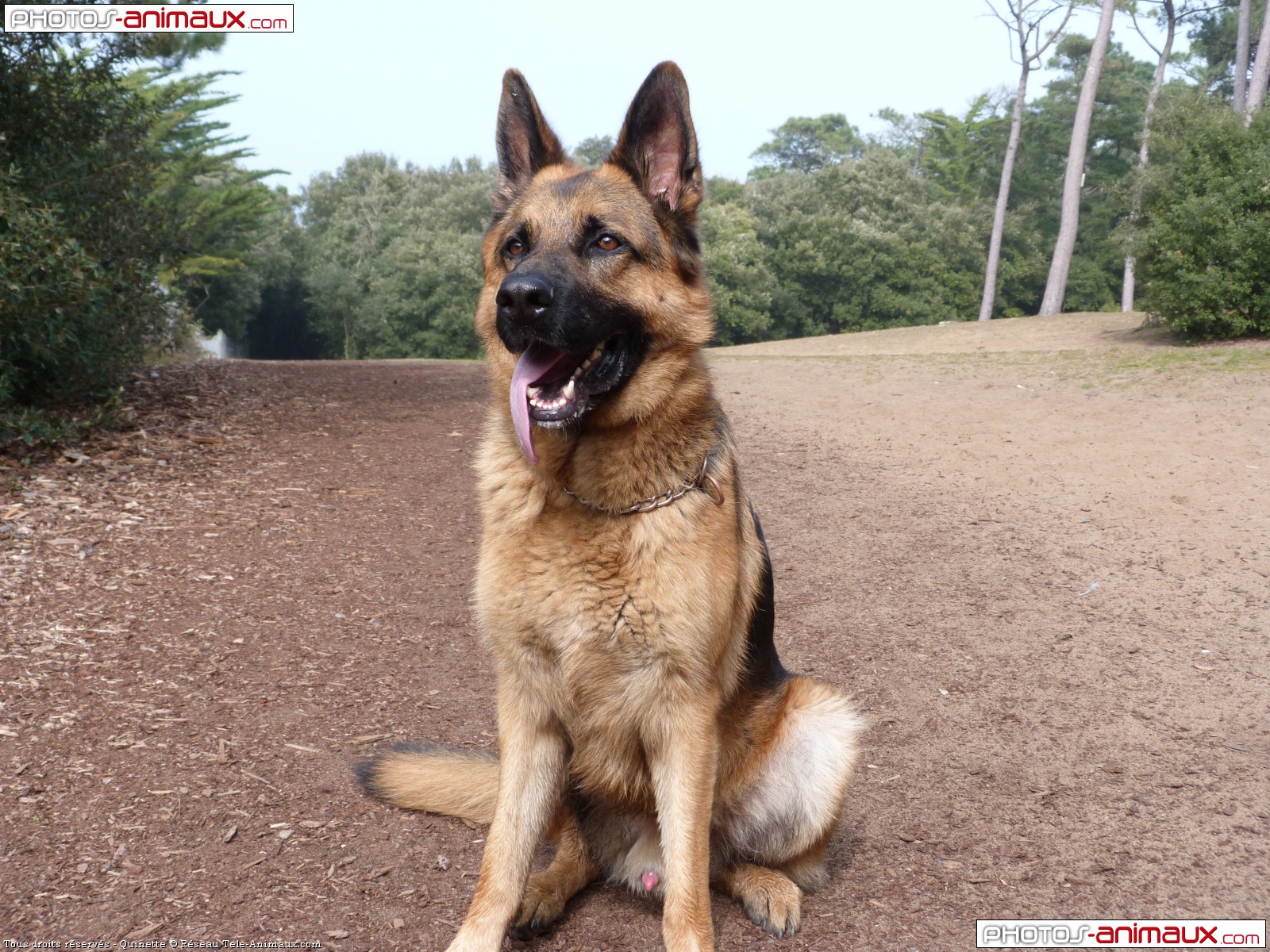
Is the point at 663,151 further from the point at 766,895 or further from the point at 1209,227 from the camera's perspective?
the point at 1209,227

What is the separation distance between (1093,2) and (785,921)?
37.1 m

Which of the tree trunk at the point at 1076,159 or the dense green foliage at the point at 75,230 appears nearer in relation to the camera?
the dense green foliage at the point at 75,230

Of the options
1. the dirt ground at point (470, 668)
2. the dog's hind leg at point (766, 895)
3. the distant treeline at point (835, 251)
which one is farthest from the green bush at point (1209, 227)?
the distant treeline at point (835, 251)

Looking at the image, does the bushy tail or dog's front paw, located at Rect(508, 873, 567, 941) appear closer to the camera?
dog's front paw, located at Rect(508, 873, 567, 941)

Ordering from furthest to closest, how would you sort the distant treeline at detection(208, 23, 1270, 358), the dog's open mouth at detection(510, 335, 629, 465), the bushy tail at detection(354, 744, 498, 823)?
the distant treeline at detection(208, 23, 1270, 358) → the bushy tail at detection(354, 744, 498, 823) → the dog's open mouth at detection(510, 335, 629, 465)

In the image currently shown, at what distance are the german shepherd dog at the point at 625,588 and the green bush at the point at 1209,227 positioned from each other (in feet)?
53.0

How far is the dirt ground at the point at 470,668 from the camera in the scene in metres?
3.27

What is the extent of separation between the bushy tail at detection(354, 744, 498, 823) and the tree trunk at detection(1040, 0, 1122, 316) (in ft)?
87.4

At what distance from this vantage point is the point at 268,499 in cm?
743

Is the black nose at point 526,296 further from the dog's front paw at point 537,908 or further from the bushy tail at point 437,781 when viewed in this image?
the dog's front paw at point 537,908

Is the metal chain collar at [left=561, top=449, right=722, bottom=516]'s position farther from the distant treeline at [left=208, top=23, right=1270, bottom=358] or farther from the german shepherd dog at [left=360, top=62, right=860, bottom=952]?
the distant treeline at [left=208, top=23, right=1270, bottom=358]

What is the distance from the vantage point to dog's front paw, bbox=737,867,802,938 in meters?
3.12

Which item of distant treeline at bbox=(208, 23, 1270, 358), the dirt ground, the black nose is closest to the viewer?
the black nose

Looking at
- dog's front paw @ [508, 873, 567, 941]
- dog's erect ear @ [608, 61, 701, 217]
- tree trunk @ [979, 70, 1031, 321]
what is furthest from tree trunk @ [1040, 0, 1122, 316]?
dog's front paw @ [508, 873, 567, 941]
